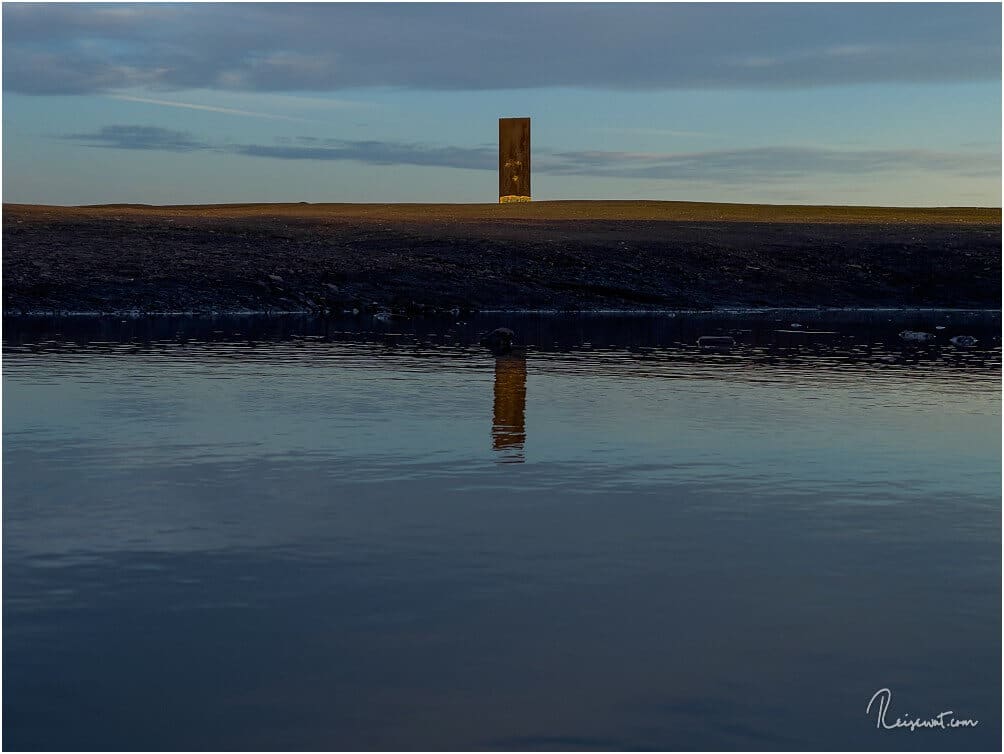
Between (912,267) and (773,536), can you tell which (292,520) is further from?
(912,267)

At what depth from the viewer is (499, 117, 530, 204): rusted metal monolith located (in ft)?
344

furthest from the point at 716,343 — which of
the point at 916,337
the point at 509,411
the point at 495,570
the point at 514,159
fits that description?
the point at 514,159

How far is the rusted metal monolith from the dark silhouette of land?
5402 millimetres

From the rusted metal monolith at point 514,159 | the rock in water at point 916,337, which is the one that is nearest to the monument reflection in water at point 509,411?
the rock in water at point 916,337

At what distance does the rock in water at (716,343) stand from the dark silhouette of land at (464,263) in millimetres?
24726

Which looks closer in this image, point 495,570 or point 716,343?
point 495,570

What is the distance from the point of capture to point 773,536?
1509 cm

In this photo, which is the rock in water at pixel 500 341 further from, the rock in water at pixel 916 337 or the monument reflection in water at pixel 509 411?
the rock in water at pixel 916 337

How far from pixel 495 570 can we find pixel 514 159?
10040 cm

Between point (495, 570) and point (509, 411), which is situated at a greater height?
point (495, 570)

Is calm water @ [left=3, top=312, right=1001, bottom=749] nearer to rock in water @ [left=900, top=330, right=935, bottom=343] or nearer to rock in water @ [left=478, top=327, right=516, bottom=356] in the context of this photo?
rock in water @ [left=478, top=327, right=516, bottom=356]

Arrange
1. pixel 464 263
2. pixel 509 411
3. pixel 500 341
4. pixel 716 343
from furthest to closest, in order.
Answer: pixel 464 263, pixel 716 343, pixel 500 341, pixel 509 411

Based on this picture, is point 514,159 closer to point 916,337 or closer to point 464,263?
point 464,263

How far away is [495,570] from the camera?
44.0 feet
